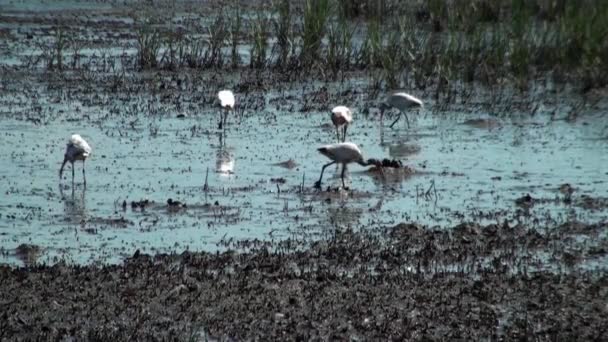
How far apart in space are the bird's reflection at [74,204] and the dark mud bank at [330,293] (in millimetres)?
1865

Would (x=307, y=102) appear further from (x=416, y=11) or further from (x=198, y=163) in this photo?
(x=416, y=11)

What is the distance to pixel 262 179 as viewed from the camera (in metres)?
13.6

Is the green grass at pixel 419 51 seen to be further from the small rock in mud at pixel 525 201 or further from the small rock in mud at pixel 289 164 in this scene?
the small rock in mud at pixel 525 201

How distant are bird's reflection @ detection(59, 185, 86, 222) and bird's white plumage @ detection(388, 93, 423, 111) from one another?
15.8ft

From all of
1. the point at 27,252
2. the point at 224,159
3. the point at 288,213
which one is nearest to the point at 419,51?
the point at 224,159

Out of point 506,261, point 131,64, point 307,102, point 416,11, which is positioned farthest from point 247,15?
point 506,261

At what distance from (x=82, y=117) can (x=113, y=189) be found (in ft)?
13.1

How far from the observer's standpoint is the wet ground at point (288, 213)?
8.91m

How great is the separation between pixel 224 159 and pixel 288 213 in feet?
8.73

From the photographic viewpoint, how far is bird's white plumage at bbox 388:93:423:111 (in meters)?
16.6

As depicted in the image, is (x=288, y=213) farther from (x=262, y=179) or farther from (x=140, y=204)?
(x=262, y=179)

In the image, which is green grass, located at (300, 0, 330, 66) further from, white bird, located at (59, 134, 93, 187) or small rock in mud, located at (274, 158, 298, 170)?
white bird, located at (59, 134, 93, 187)

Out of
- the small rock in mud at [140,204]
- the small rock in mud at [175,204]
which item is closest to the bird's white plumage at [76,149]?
the small rock in mud at [140,204]

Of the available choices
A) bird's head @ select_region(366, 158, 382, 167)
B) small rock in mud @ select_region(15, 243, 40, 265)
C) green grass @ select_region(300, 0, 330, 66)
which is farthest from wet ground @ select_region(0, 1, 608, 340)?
green grass @ select_region(300, 0, 330, 66)
